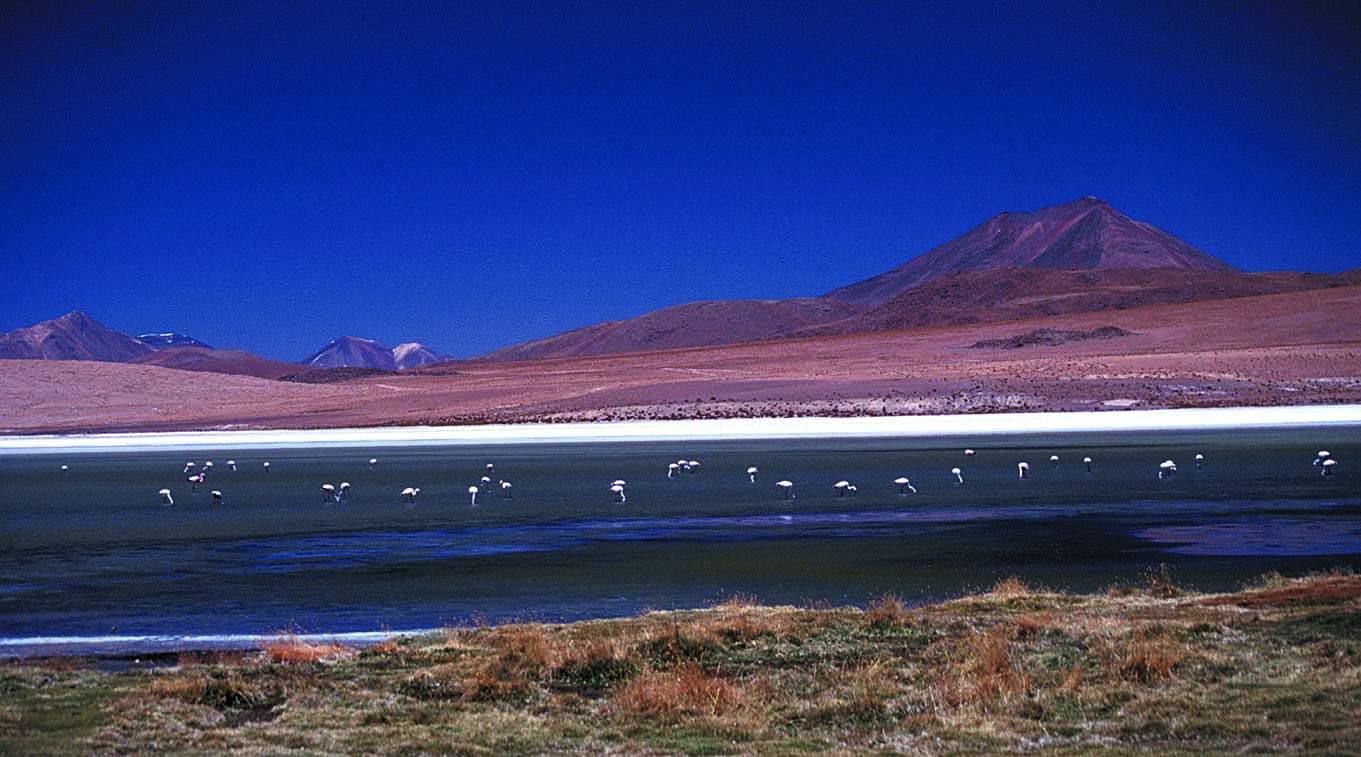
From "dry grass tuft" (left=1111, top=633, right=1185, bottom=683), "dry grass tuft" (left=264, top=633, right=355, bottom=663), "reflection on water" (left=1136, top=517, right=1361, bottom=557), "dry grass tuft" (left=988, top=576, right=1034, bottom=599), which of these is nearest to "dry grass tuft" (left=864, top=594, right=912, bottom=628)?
"dry grass tuft" (left=988, top=576, right=1034, bottom=599)

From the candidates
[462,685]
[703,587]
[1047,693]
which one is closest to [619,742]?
[462,685]

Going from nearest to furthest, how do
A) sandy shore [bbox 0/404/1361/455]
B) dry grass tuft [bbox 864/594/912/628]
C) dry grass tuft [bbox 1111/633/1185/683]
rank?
dry grass tuft [bbox 1111/633/1185/683] < dry grass tuft [bbox 864/594/912/628] < sandy shore [bbox 0/404/1361/455]

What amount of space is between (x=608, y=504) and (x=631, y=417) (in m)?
38.6

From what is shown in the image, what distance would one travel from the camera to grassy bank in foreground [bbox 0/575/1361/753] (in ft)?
26.7

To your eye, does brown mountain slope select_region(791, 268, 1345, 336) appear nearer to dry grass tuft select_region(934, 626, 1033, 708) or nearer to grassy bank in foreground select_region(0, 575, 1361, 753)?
grassy bank in foreground select_region(0, 575, 1361, 753)

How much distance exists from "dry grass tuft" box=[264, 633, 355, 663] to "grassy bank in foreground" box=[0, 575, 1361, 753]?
3 centimetres

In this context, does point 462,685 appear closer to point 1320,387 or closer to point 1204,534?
point 1204,534

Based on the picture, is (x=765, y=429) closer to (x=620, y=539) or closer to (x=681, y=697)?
(x=620, y=539)

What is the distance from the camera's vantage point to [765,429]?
55.9 m

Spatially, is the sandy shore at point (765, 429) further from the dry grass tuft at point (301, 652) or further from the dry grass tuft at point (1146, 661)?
the dry grass tuft at point (1146, 661)

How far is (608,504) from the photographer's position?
26375 millimetres

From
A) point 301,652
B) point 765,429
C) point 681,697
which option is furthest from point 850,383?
point 681,697

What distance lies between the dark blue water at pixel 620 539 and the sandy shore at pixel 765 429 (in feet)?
47.3

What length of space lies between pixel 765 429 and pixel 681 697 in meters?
47.1
